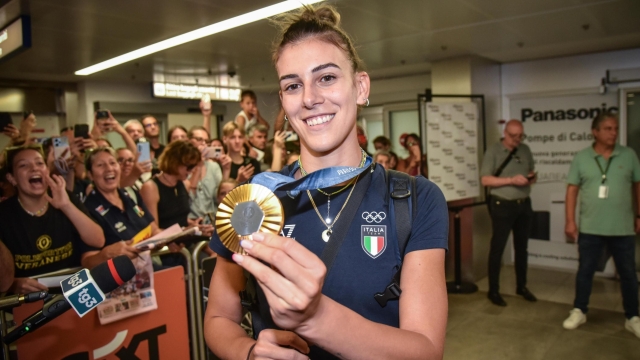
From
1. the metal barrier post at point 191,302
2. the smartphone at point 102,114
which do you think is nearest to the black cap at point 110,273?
the metal barrier post at point 191,302

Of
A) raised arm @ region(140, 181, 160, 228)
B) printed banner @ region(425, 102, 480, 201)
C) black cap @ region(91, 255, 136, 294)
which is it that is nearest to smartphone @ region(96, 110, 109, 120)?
raised arm @ region(140, 181, 160, 228)

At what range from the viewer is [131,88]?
28.4ft

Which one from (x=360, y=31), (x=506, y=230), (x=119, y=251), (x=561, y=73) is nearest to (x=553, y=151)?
(x=561, y=73)

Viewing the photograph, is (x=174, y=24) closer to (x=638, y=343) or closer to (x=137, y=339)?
(x=137, y=339)

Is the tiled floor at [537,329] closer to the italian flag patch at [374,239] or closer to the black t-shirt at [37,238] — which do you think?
the black t-shirt at [37,238]

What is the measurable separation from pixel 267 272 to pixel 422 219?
460 millimetres

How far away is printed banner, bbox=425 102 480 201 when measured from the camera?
17.1ft

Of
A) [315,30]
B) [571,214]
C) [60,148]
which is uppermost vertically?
[315,30]

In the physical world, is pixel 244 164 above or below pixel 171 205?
above

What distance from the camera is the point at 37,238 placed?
2.58 metres

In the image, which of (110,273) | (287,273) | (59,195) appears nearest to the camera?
(287,273)

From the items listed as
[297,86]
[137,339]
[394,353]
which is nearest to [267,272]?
[394,353]

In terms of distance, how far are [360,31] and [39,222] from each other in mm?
3508

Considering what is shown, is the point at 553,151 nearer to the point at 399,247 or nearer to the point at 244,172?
the point at 244,172
